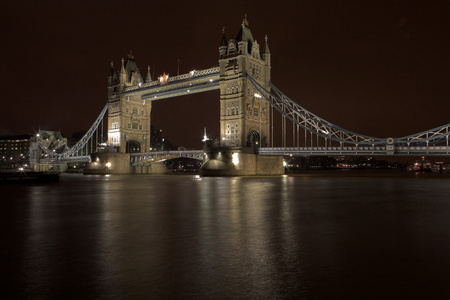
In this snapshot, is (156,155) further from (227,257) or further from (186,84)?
(227,257)

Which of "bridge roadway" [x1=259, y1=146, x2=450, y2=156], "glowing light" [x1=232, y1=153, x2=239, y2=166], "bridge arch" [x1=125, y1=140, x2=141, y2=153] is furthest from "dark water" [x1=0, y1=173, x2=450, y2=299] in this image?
"bridge arch" [x1=125, y1=140, x2=141, y2=153]

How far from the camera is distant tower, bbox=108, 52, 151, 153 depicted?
6844cm

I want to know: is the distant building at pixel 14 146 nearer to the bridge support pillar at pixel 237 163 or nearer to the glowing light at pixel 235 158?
the bridge support pillar at pixel 237 163

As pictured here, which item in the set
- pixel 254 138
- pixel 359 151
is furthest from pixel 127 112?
pixel 359 151

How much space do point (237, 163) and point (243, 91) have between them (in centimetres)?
993

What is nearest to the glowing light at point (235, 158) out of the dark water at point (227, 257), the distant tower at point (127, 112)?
the distant tower at point (127, 112)

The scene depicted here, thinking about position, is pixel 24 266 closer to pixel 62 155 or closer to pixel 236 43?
pixel 236 43

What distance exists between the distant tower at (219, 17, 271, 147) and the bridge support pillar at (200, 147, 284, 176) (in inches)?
96.1

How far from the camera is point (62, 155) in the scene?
85.4 meters

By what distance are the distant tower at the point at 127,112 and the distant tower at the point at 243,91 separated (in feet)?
75.4

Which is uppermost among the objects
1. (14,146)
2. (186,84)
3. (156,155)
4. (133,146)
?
(186,84)

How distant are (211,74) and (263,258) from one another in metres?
48.6

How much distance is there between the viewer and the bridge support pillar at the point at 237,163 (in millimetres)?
45781

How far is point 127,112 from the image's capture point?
69125mm
